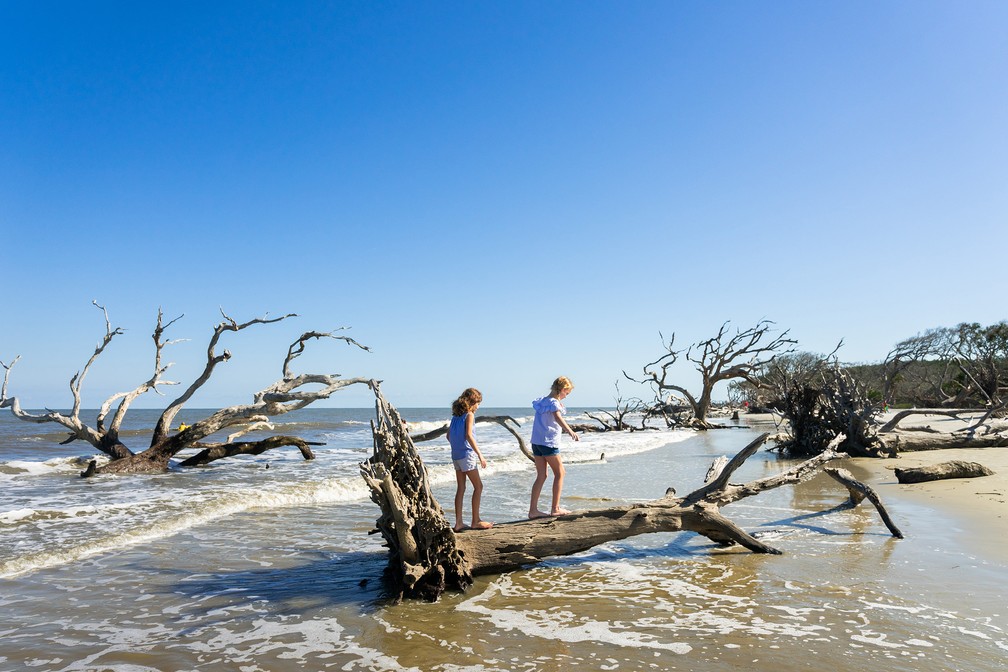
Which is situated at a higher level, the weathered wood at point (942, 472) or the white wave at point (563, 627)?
the weathered wood at point (942, 472)

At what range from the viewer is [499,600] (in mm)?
5258

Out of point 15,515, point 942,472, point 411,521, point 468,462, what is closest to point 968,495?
point 942,472

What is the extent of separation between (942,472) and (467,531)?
949 centimetres

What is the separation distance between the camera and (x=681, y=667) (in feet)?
12.5

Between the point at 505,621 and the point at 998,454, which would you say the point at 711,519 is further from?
the point at 998,454

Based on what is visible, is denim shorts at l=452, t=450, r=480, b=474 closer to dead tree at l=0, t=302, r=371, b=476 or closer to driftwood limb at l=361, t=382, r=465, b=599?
driftwood limb at l=361, t=382, r=465, b=599

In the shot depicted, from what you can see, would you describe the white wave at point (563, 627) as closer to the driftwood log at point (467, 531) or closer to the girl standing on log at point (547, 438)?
the driftwood log at point (467, 531)

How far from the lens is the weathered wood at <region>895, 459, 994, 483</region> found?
35.0ft

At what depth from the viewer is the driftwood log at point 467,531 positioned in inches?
210

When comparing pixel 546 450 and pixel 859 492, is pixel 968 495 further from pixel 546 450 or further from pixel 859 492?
pixel 546 450

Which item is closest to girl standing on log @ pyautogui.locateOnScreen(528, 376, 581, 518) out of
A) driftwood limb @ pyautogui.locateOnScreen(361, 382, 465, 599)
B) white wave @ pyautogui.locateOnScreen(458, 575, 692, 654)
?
driftwood limb @ pyautogui.locateOnScreen(361, 382, 465, 599)

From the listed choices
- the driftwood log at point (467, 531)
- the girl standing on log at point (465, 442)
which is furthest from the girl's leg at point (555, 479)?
the girl standing on log at point (465, 442)

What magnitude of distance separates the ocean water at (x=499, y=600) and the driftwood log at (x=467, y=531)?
9.0 inches

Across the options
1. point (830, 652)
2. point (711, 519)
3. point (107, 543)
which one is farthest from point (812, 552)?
point (107, 543)
